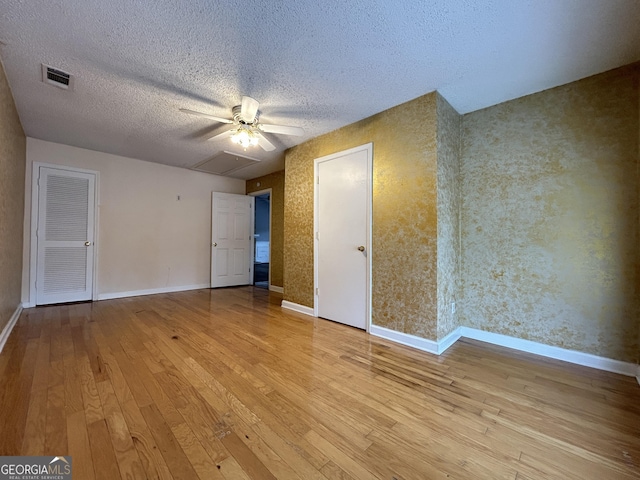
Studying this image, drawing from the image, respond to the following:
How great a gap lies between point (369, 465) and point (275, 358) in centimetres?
121

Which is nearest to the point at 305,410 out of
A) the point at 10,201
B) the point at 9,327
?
the point at 9,327

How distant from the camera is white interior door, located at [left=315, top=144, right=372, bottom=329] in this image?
9.78ft

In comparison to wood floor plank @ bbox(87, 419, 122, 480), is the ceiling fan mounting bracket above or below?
above

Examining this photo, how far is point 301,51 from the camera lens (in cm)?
193

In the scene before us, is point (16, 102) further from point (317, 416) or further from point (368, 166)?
point (317, 416)

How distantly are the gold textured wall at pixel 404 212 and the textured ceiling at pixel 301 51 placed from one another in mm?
228

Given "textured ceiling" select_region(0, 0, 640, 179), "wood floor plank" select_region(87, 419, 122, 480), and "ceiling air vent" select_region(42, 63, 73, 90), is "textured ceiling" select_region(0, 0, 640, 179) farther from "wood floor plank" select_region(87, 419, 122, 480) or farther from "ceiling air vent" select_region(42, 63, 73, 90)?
"wood floor plank" select_region(87, 419, 122, 480)

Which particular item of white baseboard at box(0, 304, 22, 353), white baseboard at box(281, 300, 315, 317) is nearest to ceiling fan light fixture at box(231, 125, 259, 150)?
white baseboard at box(281, 300, 315, 317)

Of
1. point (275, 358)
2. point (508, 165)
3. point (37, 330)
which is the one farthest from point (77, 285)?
point (508, 165)

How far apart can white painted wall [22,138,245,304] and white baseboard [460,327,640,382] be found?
16.1ft

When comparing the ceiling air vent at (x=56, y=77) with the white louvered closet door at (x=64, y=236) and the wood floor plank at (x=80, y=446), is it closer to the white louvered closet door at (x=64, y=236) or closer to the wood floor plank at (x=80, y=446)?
the white louvered closet door at (x=64, y=236)

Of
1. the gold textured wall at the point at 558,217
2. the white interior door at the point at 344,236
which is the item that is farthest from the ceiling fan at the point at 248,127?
the gold textured wall at the point at 558,217

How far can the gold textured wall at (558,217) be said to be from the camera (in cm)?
206

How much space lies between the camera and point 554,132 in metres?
2.34
